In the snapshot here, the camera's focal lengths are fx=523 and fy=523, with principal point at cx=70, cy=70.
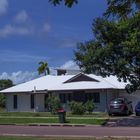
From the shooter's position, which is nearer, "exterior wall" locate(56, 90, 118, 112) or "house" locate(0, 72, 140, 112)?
"exterior wall" locate(56, 90, 118, 112)

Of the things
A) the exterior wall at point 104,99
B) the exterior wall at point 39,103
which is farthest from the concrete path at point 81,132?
the exterior wall at point 39,103

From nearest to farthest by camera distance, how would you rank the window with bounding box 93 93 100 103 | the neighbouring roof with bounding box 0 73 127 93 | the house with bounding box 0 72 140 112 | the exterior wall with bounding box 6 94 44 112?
the house with bounding box 0 72 140 112 < the neighbouring roof with bounding box 0 73 127 93 < the window with bounding box 93 93 100 103 < the exterior wall with bounding box 6 94 44 112

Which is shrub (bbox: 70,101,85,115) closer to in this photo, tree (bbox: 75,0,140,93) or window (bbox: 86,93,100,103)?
window (bbox: 86,93,100,103)

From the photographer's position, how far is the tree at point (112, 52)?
34938mm

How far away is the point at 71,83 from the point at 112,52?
72.8 feet

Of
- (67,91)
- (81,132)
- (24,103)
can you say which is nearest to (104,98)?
(67,91)

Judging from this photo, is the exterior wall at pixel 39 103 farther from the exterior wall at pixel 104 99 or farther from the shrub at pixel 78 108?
the shrub at pixel 78 108

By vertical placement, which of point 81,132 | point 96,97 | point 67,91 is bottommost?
point 81,132

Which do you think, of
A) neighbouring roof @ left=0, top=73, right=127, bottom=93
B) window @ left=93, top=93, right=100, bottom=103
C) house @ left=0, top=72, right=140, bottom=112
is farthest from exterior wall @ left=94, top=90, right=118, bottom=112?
neighbouring roof @ left=0, top=73, right=127, bottom=93

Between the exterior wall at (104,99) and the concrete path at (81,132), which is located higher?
the exterior wall at (104,99)

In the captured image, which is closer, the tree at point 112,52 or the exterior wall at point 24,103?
the tree at point 112,52

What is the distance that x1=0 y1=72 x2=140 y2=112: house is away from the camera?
53.9 metres

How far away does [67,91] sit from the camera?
56.3 m

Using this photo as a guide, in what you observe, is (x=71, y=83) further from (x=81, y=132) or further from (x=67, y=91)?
(x=81, y=132)
